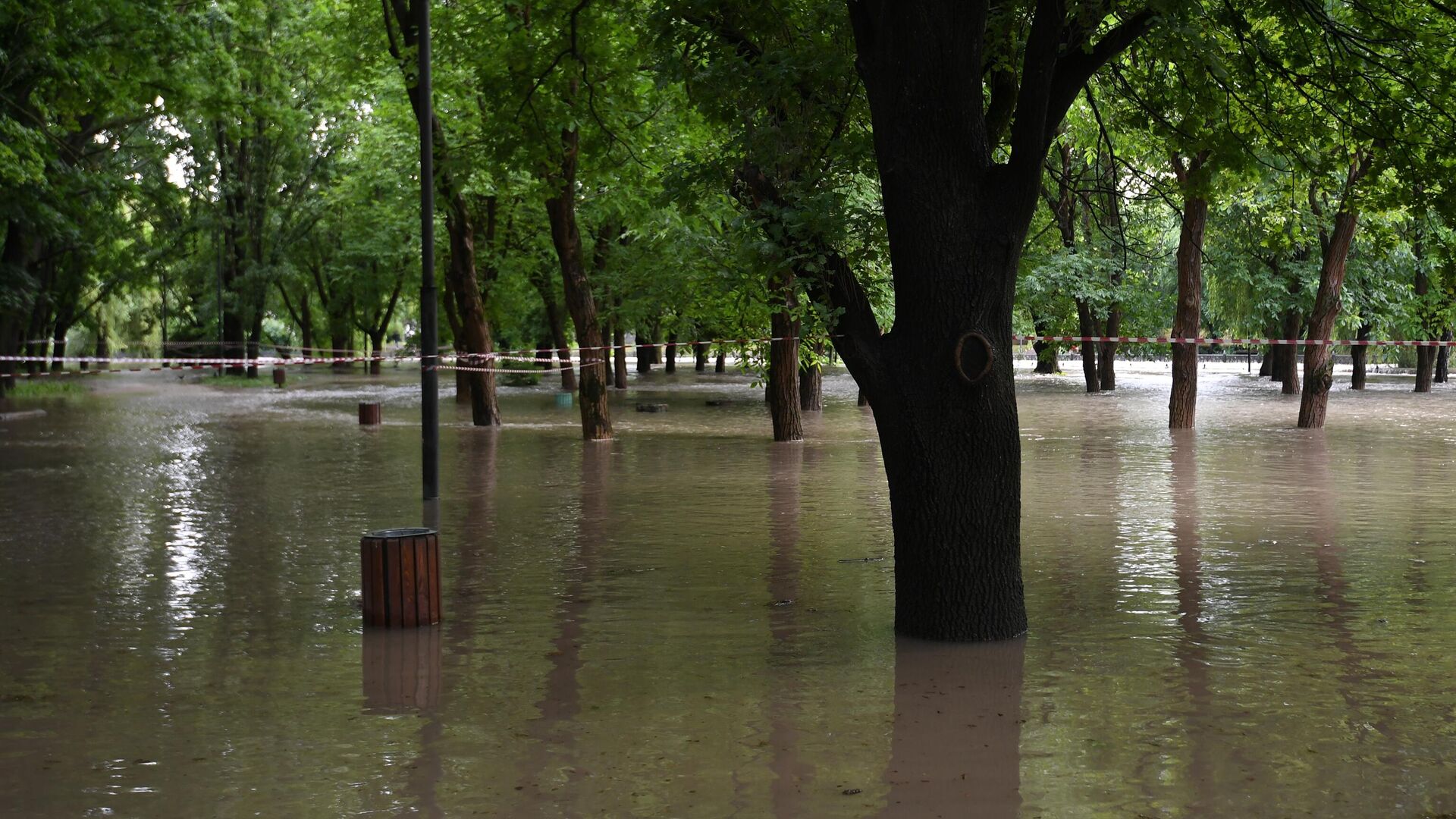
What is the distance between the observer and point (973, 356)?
8.38 m

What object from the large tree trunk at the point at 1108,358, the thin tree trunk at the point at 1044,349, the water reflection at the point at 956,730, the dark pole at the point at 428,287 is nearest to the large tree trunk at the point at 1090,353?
the large tree trunk at the point at 1108,358

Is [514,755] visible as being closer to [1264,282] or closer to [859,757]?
[859,757]

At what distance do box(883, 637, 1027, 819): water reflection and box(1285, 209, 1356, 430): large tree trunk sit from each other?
19.5 meters

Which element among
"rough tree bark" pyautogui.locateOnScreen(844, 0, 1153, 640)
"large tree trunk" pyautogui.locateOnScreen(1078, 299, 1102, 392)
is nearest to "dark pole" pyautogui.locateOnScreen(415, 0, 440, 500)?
"rough tree bark" pyautogui.locateOnScreen(844, 0, 1153, 640)

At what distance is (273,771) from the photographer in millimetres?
6051

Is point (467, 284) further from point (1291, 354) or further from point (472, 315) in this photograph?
point (1291, 354)

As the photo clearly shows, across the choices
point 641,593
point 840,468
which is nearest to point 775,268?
Answer: point 641,593

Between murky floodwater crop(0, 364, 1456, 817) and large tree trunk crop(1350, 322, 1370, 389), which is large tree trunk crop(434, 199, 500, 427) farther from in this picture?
large tree trunk crop(1350, 322, 1370, 389)

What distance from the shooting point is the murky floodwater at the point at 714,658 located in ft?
19.2

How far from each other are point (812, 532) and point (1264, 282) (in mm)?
31729

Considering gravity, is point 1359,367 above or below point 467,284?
below

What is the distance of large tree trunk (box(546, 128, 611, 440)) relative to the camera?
79.8 ft

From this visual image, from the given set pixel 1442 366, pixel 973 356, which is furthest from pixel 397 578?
pixel 1442 366

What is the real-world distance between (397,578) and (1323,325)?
71.1 ft
